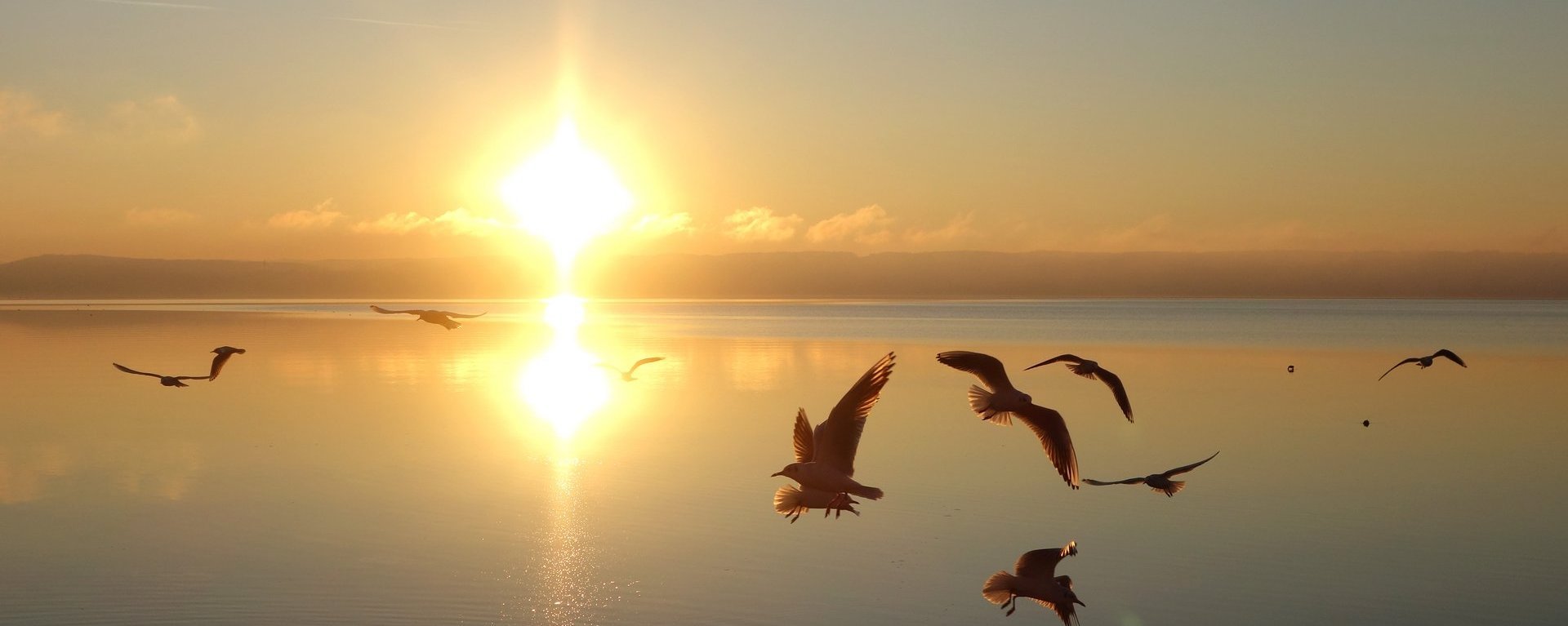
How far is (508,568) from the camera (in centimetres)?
1591

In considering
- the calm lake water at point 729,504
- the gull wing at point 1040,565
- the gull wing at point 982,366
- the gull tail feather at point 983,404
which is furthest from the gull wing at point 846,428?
the gull wing at point 1040,565

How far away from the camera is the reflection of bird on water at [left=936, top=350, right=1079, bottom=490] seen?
524 inches

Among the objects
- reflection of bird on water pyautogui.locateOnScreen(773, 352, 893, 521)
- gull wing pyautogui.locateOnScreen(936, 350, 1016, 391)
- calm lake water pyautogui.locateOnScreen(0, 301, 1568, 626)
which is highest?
gull wing pyautogui.locateOnScreen(936, 350, 1016, 391)

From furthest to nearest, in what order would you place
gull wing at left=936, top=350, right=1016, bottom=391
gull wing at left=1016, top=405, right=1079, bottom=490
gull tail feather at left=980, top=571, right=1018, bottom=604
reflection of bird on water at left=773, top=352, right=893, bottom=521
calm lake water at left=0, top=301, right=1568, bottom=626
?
calm lake water at left=0, top=301, right=1568, bottom=626
gull tail feather at left=980, top=571, right=1018, bottom=604
gull wing at left=1016, top=405, right=1079, bottom=490
gull wing at left=936, top=350, right=1016, bottom=391
reflection of bird on water at left=773, top=352, right=893, bottom=521

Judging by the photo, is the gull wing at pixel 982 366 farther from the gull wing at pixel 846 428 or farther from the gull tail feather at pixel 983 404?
the gull wing at pixel 846 428

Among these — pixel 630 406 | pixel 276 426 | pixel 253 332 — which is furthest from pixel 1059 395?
pixel 253 332

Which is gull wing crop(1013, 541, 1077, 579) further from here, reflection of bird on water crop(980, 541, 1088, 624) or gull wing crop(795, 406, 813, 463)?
gull wing crop(795, 406, 813, 463)

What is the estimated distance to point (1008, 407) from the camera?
13.3 m

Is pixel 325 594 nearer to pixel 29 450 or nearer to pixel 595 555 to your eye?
pixel 595 555

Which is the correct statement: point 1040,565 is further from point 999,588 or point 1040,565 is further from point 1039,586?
point 999,588

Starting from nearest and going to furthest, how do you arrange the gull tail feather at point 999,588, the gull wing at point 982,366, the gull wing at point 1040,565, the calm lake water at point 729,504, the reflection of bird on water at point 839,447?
the reflection of bird on water at point 839,447, the gull wing at point 982,366, the gull tail feather at point 999,588, the gull wing at point 1040,565, the calm lake water at point 729,504

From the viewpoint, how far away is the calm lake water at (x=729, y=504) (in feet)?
48.5

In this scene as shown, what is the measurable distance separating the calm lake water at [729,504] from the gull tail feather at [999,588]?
496 mm

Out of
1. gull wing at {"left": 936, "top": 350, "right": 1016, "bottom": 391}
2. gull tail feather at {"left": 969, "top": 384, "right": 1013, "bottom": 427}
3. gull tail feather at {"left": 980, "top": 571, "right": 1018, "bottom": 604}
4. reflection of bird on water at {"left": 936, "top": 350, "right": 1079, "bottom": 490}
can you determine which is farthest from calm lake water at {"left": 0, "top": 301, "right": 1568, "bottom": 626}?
gull wing at {"left": 936, "top": 350, "right": 1016, "bottom": 391}
